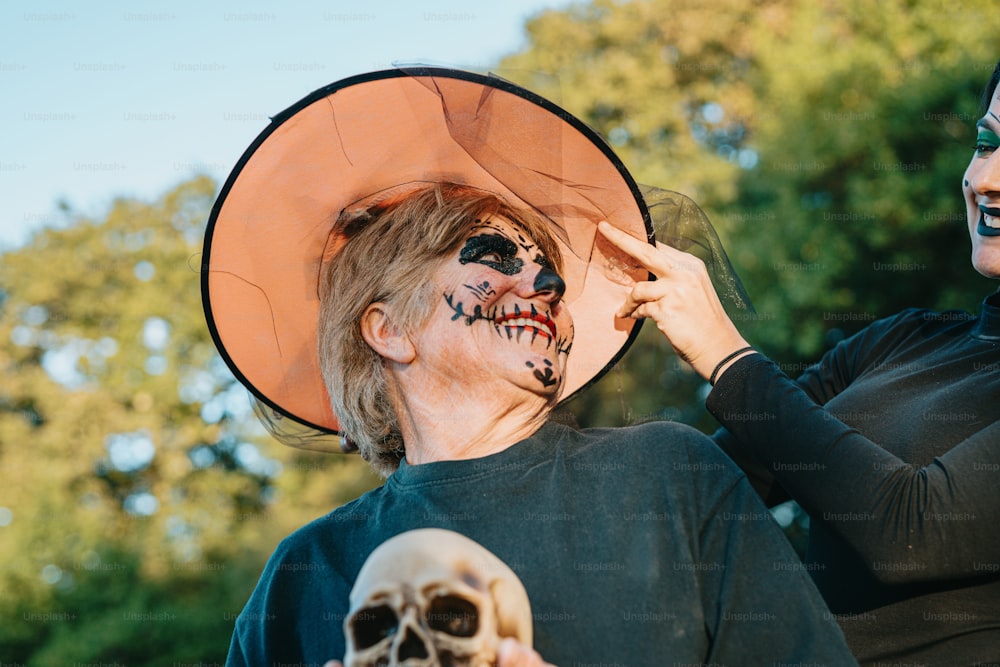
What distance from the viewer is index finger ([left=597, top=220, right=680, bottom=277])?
9.35ft

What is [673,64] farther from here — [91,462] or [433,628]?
[433,628]

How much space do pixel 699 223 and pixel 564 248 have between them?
448 millimetres

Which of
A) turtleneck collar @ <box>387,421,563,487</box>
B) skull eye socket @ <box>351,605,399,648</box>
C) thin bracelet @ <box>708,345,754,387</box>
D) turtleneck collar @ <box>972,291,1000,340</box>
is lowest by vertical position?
skull eye socket @ <box>351,605,399,648</box>

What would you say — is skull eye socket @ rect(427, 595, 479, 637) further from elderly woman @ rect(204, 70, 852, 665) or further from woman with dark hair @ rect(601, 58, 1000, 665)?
woman with dark hair @ rect(601, 58, 1000, 665)

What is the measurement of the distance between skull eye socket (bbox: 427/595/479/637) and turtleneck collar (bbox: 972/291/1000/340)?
173cm

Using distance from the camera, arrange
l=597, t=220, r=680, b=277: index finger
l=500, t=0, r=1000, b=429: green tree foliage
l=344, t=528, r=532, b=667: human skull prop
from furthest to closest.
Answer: l=500, t=0, r=1000, b=429: green tree foliage
l=597, t=220, r=680, b=277: index finger
l=344, t=528, r=532, b=667: human skull prop

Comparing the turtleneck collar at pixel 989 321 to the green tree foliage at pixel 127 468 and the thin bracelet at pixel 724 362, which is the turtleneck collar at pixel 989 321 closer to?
the thin bracelet at pixel 724 362

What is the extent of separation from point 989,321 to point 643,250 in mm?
1024

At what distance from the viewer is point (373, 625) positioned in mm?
2131

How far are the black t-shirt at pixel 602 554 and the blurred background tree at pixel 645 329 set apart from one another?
27.4 feet

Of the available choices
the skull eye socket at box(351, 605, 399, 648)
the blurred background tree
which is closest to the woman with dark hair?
the skull eye socket at box(351, 605, 399, 648)

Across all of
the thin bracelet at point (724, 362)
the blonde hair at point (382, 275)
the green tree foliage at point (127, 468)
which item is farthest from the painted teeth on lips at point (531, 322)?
the green tree foliage at point (127, 468)

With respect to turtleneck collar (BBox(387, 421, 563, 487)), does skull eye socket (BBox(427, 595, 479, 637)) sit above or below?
below

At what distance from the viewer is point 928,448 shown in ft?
8.61
